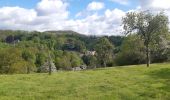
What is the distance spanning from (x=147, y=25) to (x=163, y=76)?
21450 mm

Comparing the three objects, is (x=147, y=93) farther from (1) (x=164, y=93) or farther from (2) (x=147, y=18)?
(2) (x=147, y=18)

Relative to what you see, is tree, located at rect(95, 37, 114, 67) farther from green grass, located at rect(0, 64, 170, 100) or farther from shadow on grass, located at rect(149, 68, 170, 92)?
green grass, located at rect(0, 64, 170, 100)

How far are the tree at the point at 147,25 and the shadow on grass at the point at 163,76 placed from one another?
47.0ft

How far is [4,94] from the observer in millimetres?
30859

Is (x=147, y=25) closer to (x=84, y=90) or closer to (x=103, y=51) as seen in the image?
(x=84, y=90)

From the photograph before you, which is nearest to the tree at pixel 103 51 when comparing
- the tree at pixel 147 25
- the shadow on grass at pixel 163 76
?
the tree at pixel 147 25

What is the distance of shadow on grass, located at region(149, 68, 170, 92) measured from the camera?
36.7 metres

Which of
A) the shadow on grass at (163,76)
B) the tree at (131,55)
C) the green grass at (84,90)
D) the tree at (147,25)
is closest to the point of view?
the green grass at (84,90)

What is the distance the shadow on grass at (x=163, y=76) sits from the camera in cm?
3674

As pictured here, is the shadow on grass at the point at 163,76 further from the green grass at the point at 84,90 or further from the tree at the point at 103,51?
the tree at the point at 103,51

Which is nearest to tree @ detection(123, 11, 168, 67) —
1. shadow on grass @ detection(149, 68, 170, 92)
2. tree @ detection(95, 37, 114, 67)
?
shadow on grass @ detection(149, 68, 170, 92)

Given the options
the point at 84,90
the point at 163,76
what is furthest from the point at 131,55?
the point at 84,90

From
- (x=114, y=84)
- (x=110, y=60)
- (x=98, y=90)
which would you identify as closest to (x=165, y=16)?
(x=114, y=84)

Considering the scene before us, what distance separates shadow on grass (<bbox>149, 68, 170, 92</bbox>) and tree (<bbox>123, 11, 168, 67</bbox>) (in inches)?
564
